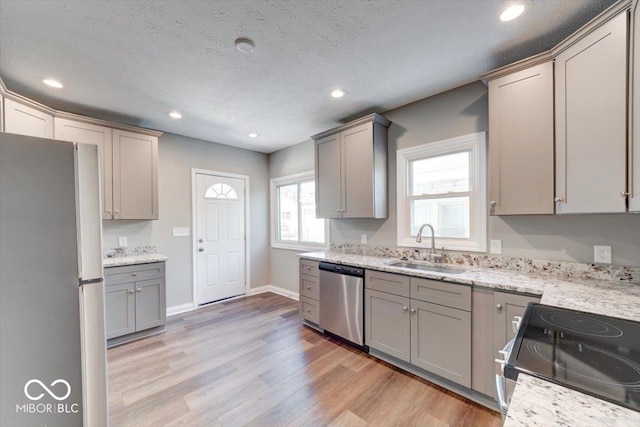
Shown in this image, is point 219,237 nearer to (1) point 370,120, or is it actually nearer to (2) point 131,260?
(2) point 131,260

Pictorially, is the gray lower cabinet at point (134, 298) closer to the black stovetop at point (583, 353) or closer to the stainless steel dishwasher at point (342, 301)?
the stainless steel dishwasher at point (342, 301)

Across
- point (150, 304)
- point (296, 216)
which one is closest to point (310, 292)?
point (296, 216)

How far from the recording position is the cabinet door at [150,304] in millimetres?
2977

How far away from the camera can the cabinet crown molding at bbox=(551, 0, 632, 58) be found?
136 cm

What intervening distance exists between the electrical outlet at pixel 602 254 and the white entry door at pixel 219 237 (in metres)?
4.30

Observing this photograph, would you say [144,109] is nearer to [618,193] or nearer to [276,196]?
[276,196]

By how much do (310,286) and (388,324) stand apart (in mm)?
1137

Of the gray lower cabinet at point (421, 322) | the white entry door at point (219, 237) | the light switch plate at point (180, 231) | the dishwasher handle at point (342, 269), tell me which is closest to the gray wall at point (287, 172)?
the white entry door at point (219, 237)

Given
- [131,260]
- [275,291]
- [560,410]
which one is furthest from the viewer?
[275,291]

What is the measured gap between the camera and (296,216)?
4508 millimetres

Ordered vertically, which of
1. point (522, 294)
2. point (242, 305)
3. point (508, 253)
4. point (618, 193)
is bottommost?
point (242, 305)

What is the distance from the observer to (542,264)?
2.03m

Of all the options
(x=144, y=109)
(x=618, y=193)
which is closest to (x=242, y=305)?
(x=144, y=109)

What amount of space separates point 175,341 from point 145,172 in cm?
208
